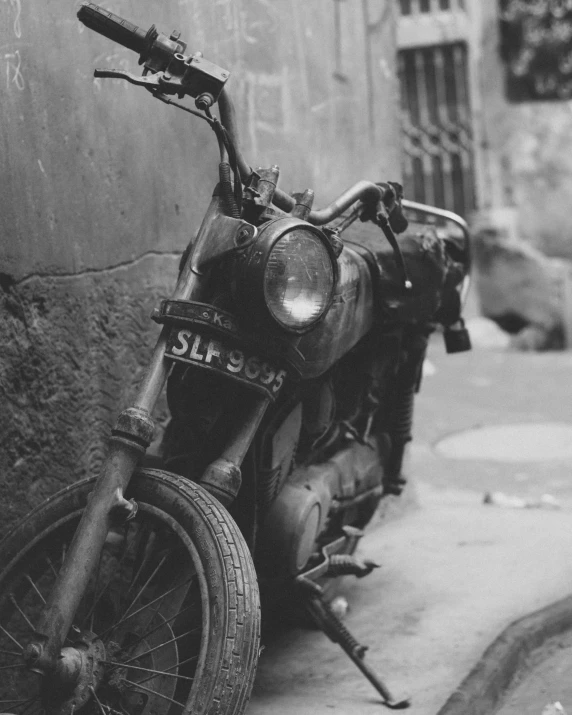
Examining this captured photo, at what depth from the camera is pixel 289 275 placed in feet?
7.34

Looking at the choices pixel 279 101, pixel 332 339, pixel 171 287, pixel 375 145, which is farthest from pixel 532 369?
pixel 332 339

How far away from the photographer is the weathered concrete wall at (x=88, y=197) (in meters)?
2.72

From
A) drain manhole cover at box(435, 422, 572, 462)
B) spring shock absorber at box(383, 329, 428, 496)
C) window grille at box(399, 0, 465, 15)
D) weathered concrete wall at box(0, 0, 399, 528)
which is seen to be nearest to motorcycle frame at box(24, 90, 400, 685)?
weathered concrete wall at box(0, 0, 399, 528)

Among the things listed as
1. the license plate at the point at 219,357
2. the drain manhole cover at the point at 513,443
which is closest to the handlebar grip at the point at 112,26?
the license plate at the point at 219,357

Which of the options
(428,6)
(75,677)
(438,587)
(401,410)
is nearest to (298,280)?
(75,677)

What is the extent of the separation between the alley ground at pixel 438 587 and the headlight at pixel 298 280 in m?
1.13

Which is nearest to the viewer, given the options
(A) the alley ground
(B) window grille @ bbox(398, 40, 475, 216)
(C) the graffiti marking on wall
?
(C) the graffiti marking on wall

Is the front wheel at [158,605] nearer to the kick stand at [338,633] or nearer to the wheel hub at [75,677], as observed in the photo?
the wheel hub at [75,677]

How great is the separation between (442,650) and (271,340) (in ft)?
4.32

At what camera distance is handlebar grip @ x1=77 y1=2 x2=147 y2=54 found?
227 cm

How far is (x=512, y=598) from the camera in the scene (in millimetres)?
3492

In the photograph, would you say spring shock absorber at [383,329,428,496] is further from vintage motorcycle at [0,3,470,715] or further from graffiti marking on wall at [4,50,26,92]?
graffiti marking on wall at [4,50,26,92]

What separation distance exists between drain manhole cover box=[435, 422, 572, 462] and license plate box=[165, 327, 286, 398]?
389 centimetres

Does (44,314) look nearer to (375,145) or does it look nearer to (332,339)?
(332,339)
